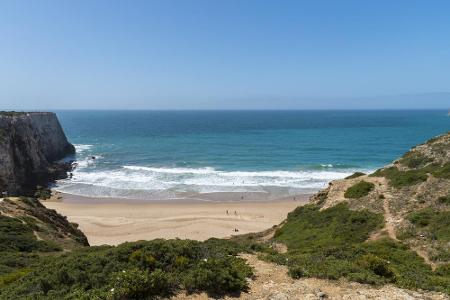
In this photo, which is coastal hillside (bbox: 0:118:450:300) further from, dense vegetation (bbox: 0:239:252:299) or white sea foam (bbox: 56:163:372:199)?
white sea foam (bbox: 56:163:372:199)

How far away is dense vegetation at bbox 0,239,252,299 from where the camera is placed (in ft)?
29.7

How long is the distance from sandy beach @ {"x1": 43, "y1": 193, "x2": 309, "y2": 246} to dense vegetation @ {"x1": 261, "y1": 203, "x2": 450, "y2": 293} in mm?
11035

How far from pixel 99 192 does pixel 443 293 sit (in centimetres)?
4817

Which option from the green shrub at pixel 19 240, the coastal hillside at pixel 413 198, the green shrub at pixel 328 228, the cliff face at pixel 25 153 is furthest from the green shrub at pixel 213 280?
the cliff face at pixel 25 153

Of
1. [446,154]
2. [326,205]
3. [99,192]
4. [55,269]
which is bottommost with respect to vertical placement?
[99,192]

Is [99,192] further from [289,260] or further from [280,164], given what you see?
[289,260]

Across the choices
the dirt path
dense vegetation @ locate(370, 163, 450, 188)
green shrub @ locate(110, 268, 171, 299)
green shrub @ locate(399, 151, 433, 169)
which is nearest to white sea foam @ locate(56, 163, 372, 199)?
green shrub @ locate(399, 151, 433, 169)

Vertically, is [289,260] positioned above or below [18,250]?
above

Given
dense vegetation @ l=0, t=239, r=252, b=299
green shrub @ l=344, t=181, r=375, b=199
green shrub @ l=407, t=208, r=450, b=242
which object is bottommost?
green shrub @ l=407, t=208, r=450, b=242

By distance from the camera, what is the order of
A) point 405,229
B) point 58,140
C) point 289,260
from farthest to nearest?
1. point 58,140
2. point 405,229
3. point 289,260

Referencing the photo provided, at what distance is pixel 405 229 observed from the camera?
65.6ft

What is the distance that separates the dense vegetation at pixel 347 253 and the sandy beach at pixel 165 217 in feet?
36.2

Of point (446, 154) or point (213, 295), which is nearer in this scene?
point (213, 295)

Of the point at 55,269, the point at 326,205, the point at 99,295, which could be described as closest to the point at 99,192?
the point at 326,205
